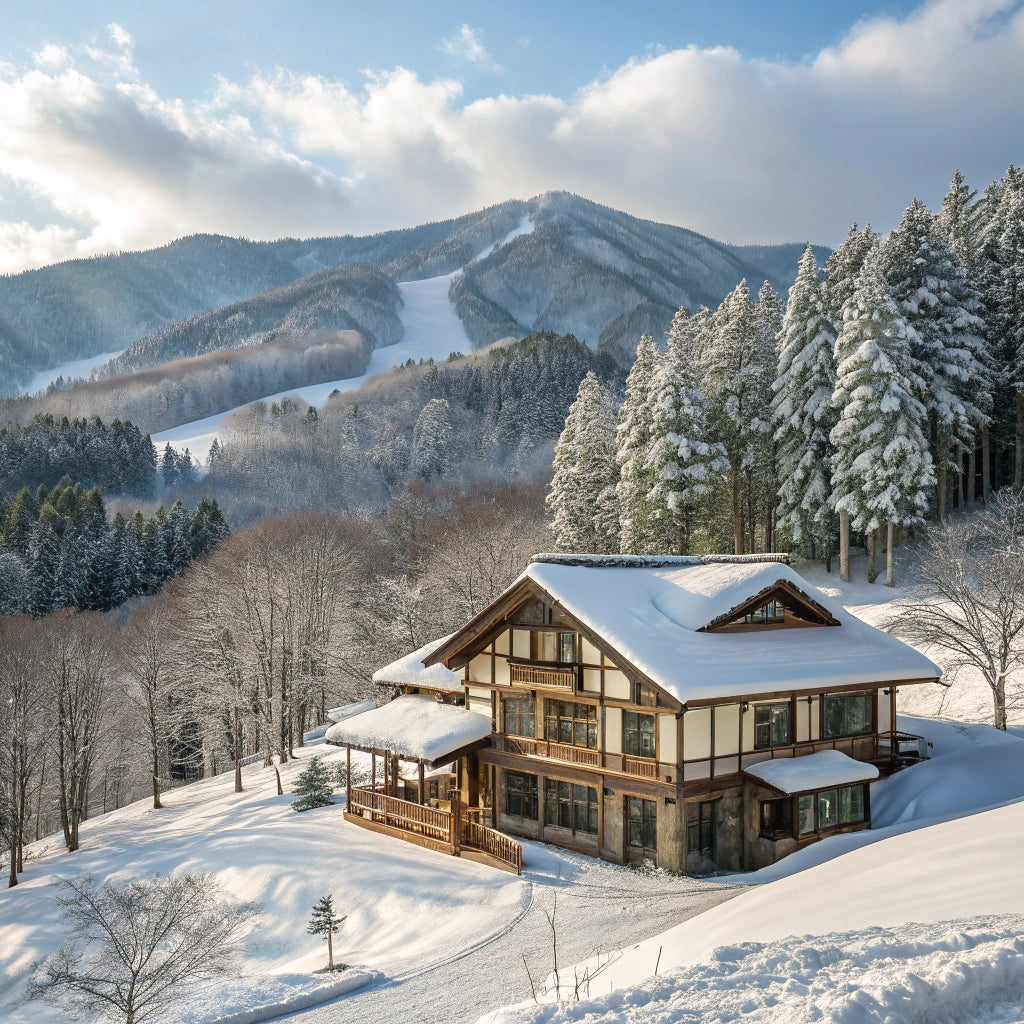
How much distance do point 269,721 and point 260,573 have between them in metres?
9.67

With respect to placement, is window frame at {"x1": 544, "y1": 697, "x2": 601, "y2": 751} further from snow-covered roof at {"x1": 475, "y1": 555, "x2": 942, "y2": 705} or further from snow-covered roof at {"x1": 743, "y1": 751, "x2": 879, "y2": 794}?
snow-covered roof at {"x1": 743, "y1": 751, "x2": 879, "y2": 794}

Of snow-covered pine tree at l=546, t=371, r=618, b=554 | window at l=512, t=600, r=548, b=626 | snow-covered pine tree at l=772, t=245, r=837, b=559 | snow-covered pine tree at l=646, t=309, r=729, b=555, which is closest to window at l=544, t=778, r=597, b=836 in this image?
window at l=512, t=600, r=548, b=626

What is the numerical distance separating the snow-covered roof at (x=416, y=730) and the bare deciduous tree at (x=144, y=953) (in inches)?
242

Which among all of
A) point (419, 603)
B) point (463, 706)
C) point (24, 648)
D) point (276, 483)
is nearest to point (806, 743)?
point (463, 706)

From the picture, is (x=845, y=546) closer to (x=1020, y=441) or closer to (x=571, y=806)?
(x=1020, y=441)

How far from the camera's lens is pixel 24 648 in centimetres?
4053

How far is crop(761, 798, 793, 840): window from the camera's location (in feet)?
74.7

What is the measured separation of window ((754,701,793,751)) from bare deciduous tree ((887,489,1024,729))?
8.00 meters

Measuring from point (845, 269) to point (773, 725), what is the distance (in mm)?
31919

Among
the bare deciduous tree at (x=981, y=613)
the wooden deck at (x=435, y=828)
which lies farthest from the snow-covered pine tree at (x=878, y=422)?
the wooden deck at (x=435, y=828)

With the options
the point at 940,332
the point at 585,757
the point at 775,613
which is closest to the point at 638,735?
the point at 585,757

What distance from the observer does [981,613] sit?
31.4 metres

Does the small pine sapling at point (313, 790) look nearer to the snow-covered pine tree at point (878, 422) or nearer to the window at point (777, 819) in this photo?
the window at point (777, 819)

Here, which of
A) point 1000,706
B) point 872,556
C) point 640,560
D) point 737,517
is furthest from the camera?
point 737,517
